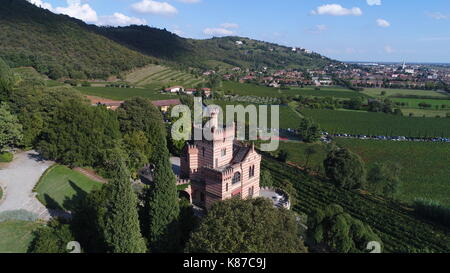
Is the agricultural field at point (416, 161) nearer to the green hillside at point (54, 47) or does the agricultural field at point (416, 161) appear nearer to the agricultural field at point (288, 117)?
the agricultural field at point (288, 117)

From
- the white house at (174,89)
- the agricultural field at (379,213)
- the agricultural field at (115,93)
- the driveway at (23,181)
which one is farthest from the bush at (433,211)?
the white house at (174,89)

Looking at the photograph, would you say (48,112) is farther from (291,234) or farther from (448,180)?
(448,180)

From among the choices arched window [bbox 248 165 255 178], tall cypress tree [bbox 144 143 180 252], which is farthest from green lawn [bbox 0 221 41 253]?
arched window [bbox 248 165 255 178]

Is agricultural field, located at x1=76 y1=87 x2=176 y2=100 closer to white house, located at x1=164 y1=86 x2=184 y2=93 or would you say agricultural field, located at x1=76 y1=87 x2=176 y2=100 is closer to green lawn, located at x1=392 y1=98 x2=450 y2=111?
white house, located at x1=164 y1=86 x2=184 y2=93

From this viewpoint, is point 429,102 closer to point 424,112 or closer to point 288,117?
point 424,112

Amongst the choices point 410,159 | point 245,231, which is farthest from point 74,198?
point 410,159
